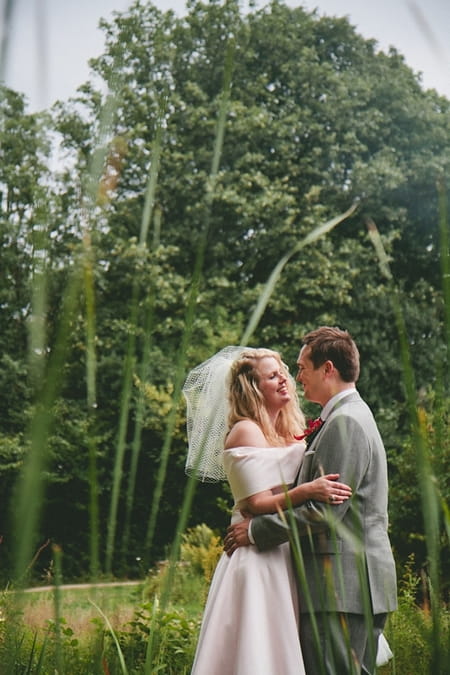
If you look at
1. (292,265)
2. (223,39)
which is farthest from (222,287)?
(223,39)

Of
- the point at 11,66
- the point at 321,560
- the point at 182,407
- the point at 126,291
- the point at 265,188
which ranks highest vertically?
the point at 265,188

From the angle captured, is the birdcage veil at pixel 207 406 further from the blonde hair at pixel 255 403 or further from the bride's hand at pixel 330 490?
the bride's hand at pixel 330 490

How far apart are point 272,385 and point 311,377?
1.06 ft

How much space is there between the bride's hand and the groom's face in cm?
36

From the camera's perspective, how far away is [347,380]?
8.51ft

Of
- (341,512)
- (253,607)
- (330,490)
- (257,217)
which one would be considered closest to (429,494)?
(330,490)

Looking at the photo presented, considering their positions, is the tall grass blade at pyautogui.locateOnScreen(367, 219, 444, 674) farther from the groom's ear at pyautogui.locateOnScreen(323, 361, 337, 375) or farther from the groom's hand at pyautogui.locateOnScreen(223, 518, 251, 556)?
the groom's hand at pyautogui.locateOnScreen(223, 518, 251, 556)

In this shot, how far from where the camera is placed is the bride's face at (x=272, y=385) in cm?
292

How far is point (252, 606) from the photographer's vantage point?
258 cm

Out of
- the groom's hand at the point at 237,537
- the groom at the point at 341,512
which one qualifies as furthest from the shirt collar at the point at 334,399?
the groom's hand at the point at 237,537

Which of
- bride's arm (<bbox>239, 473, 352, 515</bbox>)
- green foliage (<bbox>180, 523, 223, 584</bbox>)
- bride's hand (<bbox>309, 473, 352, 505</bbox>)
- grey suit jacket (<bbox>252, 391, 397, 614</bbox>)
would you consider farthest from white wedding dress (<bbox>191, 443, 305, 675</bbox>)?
green foliage (<bbox>180, 523, 223, 584</bbox>)

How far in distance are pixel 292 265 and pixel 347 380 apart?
987cm

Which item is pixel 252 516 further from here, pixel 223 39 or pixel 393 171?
pixel 223 39

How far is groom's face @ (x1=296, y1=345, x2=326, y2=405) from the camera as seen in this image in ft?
8.54
